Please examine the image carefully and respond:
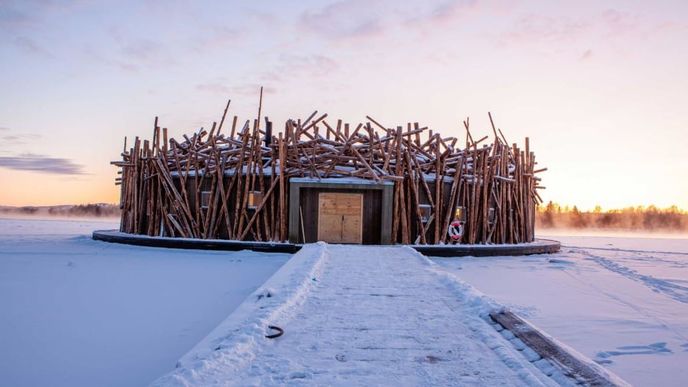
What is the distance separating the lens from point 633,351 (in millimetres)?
4719

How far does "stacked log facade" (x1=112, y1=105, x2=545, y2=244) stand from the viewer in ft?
48.4

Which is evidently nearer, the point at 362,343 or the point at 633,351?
the point at 362,343

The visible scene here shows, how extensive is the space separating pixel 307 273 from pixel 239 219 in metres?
8.39

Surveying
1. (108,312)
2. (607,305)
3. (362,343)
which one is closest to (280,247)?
(108,312)

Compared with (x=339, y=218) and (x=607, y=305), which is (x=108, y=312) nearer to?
(x=607, y=305)

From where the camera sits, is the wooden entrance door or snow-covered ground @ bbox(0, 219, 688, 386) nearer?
snow-covered ground @ bbox(0, 219, 688, 386)

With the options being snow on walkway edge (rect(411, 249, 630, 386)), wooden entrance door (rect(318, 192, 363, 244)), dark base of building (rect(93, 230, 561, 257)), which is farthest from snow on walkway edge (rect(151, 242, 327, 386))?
wooden entrance door (rect(318, 192, 363, 244))

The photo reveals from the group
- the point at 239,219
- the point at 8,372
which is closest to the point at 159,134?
the point at 239,219

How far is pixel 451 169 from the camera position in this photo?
51.5 feet

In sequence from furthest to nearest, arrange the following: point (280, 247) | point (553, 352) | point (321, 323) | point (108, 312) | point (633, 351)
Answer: point (280, 247) < point (108, 312) < point (633, 351) < point (321, 323) < point (553, 352)

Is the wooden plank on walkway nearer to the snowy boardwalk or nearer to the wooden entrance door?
the snowy boardwalk

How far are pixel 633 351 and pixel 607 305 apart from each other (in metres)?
2.67

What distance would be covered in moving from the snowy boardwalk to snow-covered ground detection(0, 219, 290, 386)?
81cm

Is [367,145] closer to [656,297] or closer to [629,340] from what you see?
[656,297]
